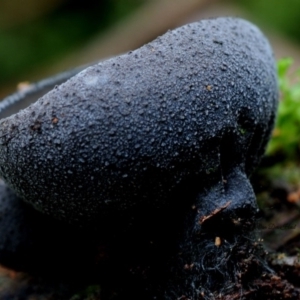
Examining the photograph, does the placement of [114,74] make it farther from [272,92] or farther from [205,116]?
[272,92]

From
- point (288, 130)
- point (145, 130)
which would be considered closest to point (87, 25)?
point (288, 130)

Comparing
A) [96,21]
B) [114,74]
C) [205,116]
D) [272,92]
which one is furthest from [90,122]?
[96,21]

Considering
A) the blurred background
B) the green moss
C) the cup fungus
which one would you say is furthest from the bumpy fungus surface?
the blurred background

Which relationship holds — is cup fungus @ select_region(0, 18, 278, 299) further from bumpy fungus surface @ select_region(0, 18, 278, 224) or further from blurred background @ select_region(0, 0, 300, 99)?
blurred background @ select_region(0, 0, 300, 99)

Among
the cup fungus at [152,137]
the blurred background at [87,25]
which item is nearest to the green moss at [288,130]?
the cup fungus at [152,137]

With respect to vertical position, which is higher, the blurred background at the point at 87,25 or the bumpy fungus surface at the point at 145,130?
the bumpy fungus surface at the point at 145,130

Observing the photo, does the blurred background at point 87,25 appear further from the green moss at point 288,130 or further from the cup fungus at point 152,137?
the cup fungus at point 152,137

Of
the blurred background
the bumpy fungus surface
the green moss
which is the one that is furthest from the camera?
the blurred background
